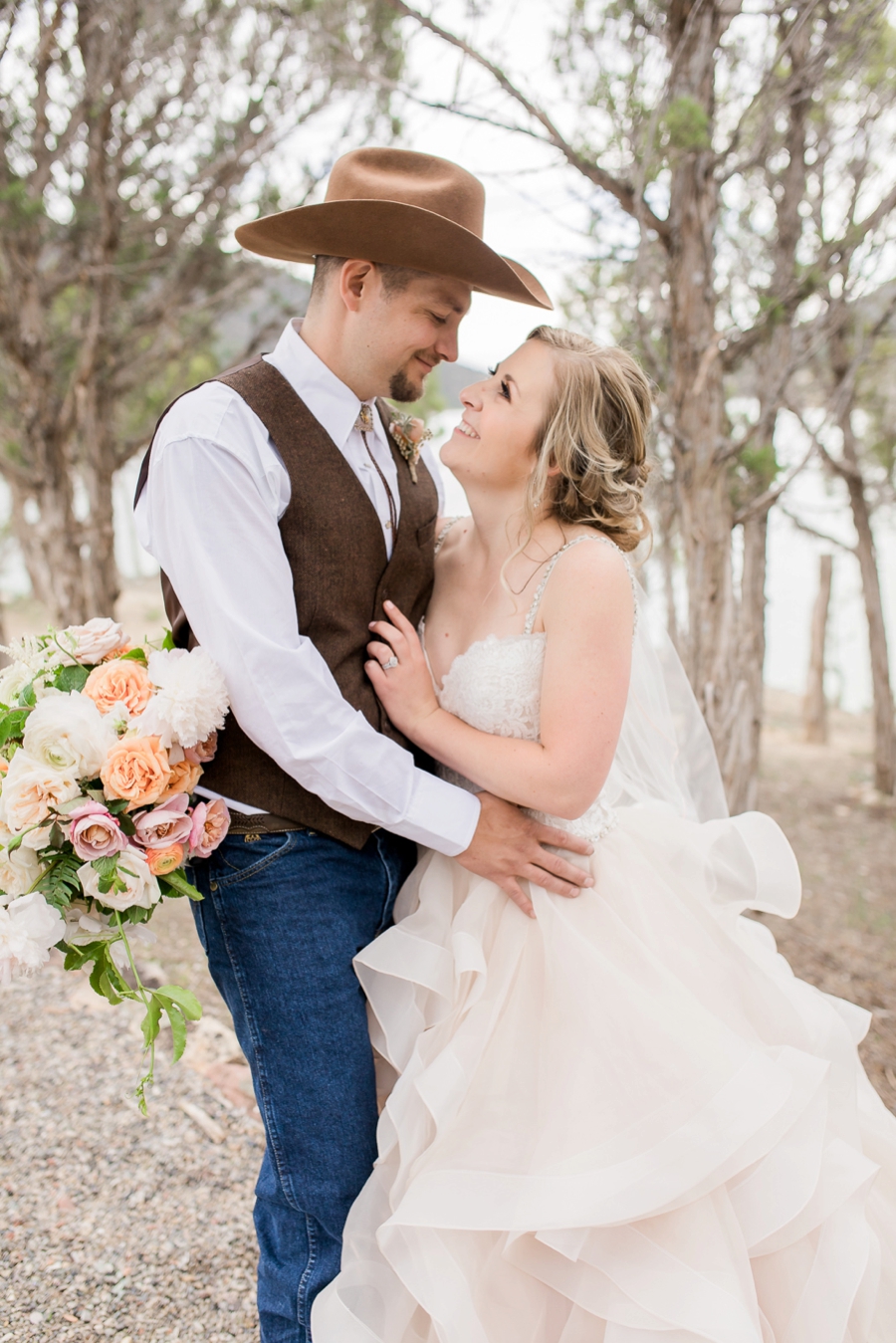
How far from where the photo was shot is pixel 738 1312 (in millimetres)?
1580

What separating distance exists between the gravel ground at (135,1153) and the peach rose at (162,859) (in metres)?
1.28

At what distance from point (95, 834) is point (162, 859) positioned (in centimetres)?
11

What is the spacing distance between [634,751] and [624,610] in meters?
0.67

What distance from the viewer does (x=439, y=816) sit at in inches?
73.2

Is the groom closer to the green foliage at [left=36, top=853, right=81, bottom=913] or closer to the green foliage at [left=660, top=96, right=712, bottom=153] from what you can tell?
the green foliage at [left=36, top=853, right=81, bottom=913]

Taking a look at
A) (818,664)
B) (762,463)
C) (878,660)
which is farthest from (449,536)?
(818,664)

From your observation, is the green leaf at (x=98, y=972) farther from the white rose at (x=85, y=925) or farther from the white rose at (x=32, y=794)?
the white rose at (x=32, y=794)

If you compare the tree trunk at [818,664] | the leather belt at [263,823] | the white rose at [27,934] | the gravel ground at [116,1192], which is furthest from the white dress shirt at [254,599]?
the tree trunk at [818,664]

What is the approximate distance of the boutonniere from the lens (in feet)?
7.00

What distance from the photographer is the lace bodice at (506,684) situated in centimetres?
199

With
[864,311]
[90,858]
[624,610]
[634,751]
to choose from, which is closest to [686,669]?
[634,751]

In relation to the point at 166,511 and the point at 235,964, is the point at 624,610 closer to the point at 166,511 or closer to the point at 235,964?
the point at 166,511

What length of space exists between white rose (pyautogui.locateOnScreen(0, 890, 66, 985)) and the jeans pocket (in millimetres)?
325

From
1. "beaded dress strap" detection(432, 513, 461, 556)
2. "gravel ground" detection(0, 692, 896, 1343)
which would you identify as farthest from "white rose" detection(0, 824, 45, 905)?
"gravel ground" detection(0, 692, 896, 1343)
